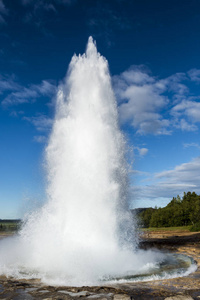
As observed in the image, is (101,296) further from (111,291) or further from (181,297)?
(181,297)

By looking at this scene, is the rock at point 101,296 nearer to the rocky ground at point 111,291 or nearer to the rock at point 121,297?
the rocky ground at point 111,291

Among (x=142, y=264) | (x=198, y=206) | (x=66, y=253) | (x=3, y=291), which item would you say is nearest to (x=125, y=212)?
(x=142, y=264)

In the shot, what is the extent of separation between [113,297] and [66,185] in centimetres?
1198

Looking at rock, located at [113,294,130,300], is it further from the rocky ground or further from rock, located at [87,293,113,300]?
rock, located at [87,293,113,300]

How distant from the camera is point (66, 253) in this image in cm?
1761

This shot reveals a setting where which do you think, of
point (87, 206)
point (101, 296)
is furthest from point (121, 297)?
point (87, 206)

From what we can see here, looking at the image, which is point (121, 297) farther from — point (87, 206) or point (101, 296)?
point (87, 206)

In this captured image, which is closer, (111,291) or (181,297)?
(181,297)

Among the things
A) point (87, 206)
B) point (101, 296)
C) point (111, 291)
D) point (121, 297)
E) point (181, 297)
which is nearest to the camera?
point (181, 297)

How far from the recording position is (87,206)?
2044 centimetres

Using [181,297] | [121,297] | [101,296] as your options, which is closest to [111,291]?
[101,296]

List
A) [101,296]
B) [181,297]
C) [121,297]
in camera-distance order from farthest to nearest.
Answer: [101,296], [121,297], [181,297]

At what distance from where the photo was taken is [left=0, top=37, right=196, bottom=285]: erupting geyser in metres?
17.3

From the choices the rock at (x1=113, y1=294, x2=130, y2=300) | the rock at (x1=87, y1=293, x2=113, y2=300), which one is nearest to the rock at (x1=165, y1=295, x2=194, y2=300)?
the rock at (x1=113, y1=294, x2=130, y2=300)
